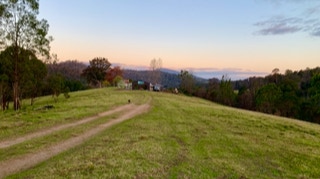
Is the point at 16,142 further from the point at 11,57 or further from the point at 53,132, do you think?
the point at 11,57

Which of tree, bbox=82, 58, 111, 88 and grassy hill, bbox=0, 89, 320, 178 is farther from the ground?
tree, bbox=82, 58, 111, 88

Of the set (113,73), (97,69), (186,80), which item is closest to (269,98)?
(186,80)

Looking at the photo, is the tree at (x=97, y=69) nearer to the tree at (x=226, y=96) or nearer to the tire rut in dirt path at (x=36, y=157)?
the tree at (x=226, y=96)

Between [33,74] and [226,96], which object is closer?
[33,74]

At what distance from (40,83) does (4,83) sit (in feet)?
21.1

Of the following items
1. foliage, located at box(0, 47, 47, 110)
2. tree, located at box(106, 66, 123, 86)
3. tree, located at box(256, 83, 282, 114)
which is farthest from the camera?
tree, located at box(106, 66, 123, 86)

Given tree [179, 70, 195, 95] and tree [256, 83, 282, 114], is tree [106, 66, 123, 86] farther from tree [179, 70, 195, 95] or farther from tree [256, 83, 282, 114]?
tree [256, 83, 282, 114]

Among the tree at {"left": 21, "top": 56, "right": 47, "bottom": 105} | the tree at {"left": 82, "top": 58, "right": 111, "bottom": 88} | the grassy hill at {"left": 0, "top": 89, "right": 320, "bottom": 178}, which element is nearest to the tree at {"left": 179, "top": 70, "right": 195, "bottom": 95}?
the tree at {"left": 82, "top": 58, "right": 111, "bottom": 88}

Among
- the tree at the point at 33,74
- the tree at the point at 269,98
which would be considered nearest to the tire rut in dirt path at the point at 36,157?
the tree at the point at 33,74

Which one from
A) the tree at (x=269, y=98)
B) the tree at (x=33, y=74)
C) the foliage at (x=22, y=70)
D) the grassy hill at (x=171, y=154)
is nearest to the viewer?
the grassy hill at (x=171, y=154)

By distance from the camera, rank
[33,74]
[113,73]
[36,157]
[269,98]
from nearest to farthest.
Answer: [36,157] < [33,74] < [269,98] < [113,73]

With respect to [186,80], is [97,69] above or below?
above

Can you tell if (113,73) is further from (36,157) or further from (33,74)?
(36,157)

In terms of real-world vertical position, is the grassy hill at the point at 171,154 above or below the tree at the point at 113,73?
below
